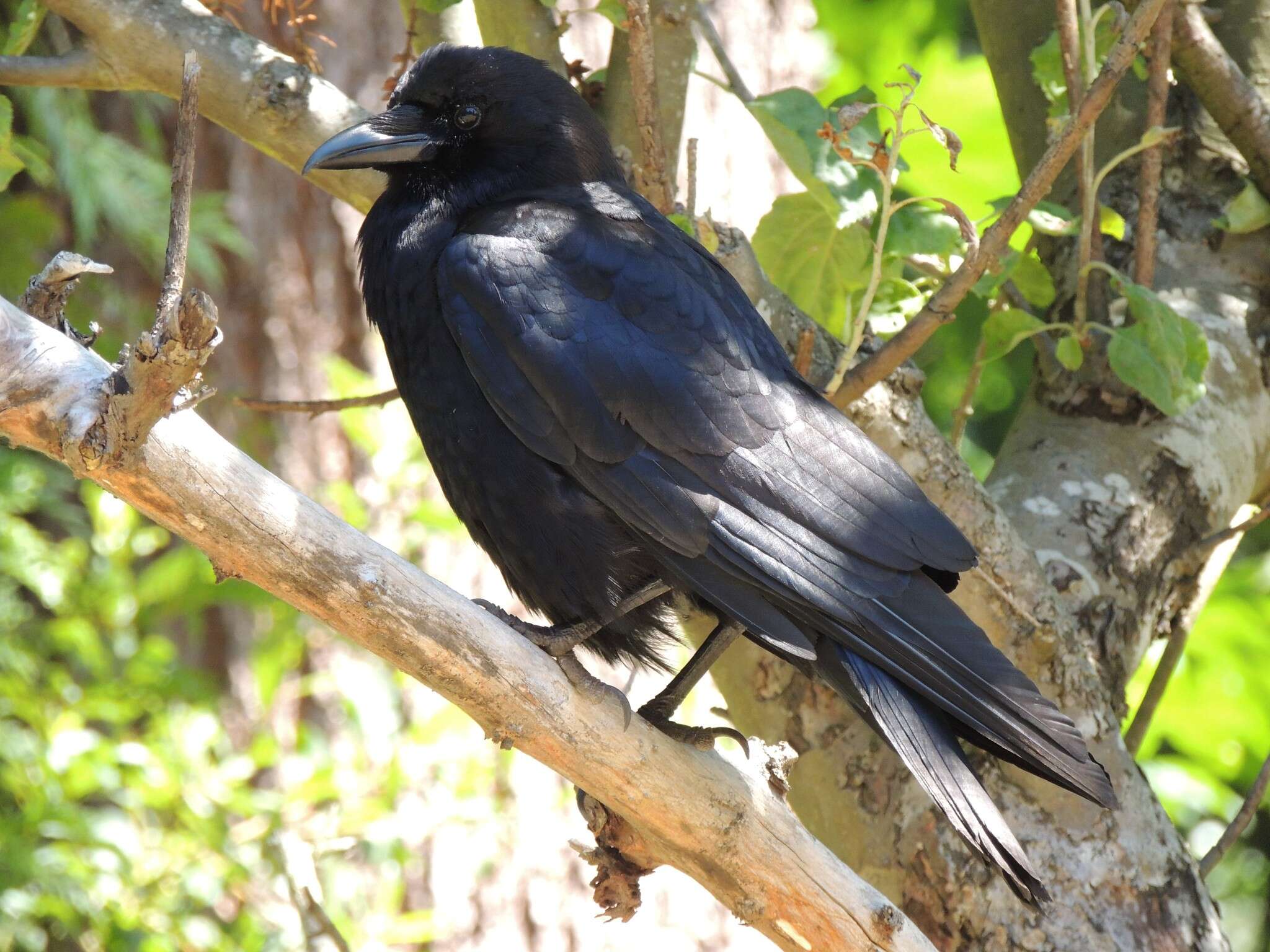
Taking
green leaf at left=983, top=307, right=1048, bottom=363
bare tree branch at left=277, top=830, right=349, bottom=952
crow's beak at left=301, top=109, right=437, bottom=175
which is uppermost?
green leaf at left=983, top=307, right=1048, bottom=363

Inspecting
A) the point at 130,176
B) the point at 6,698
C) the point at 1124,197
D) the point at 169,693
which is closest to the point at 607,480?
the point at 1124,197

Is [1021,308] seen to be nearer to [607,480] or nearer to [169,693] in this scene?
[607,480]

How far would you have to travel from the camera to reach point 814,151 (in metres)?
2.71

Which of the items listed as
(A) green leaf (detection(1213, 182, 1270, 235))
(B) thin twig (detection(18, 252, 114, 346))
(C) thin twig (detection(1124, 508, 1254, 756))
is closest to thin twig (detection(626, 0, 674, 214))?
(B) thin twig (detection(18, 252, 114, 346))

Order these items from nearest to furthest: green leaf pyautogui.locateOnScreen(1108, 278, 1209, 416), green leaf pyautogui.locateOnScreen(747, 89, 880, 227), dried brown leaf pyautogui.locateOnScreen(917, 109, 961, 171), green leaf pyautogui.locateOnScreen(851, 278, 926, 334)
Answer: dried brown leaf pyautogui.locateOnScreen(917, 109, 961, 171) < green leaf pyautogui.locateOnScreen(1108, 278, 1209, 416) < green leaf pyautogui.locateOnScreen(747, 89, 880, 227) < green leaf pyautogui.locateOnScreen(851, 278, 926, 334)

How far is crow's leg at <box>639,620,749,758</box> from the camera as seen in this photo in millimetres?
2312

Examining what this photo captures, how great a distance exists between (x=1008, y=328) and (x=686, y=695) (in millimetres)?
1050

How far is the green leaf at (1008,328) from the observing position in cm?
273

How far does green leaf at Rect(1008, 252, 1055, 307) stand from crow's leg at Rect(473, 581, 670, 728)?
1120mm

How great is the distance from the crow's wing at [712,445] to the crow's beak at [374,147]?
0.25 metres

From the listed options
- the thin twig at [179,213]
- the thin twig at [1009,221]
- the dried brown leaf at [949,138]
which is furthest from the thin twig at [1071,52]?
the thin twig at [179,213]

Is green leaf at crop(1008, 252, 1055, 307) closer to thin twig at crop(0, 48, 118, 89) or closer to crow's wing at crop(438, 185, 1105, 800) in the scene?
crow's wing at crop(438, 185, 1105, 800)

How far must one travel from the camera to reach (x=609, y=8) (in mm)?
2818

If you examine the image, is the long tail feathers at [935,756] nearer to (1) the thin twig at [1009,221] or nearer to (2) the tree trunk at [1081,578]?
(2) the tree trunk at [1081,578]
